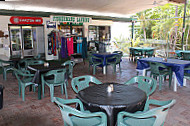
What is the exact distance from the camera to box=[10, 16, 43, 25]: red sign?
9.69 metres

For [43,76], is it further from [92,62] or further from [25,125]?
[92,62]

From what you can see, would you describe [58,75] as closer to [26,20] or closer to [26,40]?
[26,20]

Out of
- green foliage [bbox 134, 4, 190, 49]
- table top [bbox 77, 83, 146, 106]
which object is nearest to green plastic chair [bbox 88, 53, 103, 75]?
table top [bbox 77, 83, 146, 106]

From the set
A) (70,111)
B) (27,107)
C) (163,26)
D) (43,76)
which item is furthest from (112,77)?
(163,26)

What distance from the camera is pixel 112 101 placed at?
2742mm

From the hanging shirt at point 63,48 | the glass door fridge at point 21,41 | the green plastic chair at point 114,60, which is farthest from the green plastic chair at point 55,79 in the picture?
the glass door fridge at point 21,41

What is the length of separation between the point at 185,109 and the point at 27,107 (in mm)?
3724

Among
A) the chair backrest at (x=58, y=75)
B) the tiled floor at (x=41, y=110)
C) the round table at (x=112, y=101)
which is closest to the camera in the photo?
the round table at (x=112, y=101)

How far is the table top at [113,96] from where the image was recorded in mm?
2707

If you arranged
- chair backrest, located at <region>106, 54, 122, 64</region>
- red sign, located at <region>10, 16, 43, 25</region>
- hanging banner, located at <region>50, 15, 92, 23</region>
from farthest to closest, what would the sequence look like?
hanging banner, located at <region>50, 15, 92, 23</region>
red sign, located at <region>10, 16, 43, 25</region>
chair backrest, located at <region>106, 54, 122, 64</region>

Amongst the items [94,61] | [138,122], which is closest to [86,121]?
[138,122]

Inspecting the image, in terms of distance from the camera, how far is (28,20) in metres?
10.1

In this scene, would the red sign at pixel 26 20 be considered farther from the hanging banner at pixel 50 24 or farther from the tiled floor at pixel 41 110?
the tiled floor at pixel 41 110

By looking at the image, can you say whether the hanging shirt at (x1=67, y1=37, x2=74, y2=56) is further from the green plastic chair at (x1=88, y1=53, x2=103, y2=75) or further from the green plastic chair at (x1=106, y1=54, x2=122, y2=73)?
the green plastic chair at (x1=106, y1=54, x2=122, y2=73)
